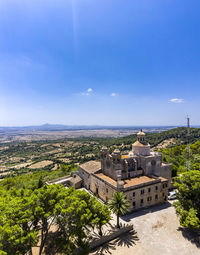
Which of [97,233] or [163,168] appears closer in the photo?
[97,233]

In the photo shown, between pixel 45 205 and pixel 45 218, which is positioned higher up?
pixel 45 205

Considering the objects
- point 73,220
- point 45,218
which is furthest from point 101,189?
point 45,218

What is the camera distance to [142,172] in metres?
41.1

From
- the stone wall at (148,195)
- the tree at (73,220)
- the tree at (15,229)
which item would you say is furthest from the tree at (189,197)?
the tree at (15,229)

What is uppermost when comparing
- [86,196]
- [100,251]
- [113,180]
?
[86,196]

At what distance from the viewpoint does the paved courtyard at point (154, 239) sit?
2388cm

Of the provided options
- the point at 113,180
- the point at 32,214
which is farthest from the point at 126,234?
the point at 32,214

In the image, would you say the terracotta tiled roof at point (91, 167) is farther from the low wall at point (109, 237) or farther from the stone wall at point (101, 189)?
the low wall at point (109, 237)

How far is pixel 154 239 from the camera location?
26.2 meters

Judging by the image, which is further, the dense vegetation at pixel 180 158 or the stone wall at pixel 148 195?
the dense vegetation at pixel 180 158

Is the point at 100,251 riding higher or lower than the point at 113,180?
lower

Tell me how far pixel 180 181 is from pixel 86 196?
2039 cm

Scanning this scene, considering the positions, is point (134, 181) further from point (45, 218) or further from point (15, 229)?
point (15, 229)

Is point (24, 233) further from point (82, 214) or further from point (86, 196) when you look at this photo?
point (86, 196)
